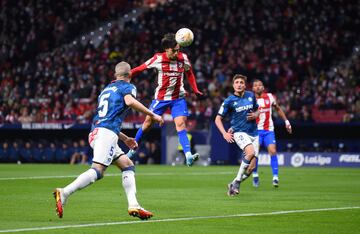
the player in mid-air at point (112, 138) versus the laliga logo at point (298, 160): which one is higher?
the player in mid-air at point (112, 138)

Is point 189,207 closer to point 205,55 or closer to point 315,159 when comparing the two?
point 315,159

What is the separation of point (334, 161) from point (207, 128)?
18.8 ft

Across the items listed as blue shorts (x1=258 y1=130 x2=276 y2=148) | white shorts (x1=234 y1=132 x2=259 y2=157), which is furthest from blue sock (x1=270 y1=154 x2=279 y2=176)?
white shorts (x1=234 y1=132 x2=259 y2=157)

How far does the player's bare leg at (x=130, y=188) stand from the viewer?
40.4 ft

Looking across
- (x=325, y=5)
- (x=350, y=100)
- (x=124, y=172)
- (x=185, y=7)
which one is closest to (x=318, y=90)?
(x=350, y=100)

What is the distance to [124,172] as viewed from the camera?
1294 cm

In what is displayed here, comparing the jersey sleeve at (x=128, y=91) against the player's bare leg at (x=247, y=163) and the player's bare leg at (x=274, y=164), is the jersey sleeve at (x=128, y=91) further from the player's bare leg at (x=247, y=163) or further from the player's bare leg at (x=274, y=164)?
the player's bare leg at (x=274, y=164)

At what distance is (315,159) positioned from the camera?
3434 cm

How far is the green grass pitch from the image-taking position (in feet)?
38.5

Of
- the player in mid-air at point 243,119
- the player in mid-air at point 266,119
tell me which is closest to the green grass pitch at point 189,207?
the player in mid-air at point 243,119

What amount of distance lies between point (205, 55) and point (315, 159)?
31.3 feet

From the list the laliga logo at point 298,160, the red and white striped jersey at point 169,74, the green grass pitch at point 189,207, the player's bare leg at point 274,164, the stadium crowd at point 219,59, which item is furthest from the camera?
the stadium crowd at point 219,59

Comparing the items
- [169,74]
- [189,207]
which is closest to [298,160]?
[169,74]

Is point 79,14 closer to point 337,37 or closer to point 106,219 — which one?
point 337,37
